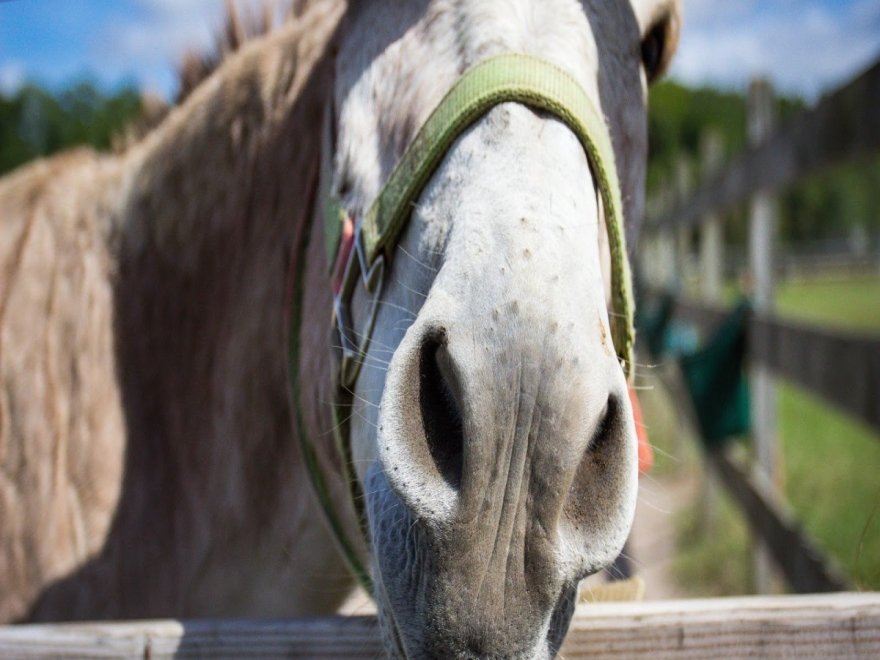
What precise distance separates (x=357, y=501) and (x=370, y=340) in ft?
1.09

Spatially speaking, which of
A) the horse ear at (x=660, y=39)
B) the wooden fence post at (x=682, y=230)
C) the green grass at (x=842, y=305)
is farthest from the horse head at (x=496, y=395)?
the green grass at (x=842, y=305)

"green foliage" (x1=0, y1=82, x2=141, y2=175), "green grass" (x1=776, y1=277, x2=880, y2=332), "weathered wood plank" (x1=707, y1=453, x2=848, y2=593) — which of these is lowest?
"green grass" (x1=776, y1=277, x2=880, y2=332)

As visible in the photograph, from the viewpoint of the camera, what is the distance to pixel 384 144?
129 cm

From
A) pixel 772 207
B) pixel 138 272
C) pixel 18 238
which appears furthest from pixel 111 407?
pixel 772 207

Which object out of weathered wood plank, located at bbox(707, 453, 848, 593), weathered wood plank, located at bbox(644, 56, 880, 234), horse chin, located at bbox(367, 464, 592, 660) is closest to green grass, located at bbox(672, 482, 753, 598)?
weathered wood plank, located at bbox(707, 453, 848, 593)

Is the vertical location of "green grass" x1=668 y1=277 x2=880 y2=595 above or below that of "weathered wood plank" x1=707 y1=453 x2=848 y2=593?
below

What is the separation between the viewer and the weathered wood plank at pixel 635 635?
1.13 meters

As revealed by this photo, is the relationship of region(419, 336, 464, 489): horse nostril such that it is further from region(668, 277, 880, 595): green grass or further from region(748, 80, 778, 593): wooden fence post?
region(748, 80, 778, 593): wooden fence post

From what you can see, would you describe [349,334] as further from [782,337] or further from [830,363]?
[782,337]

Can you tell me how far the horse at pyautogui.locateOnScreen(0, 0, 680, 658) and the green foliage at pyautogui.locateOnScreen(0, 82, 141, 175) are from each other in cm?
383

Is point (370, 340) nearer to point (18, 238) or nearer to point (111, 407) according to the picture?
point (111, 407)

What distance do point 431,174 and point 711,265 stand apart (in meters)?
6.34

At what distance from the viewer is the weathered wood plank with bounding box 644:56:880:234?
7.05ft

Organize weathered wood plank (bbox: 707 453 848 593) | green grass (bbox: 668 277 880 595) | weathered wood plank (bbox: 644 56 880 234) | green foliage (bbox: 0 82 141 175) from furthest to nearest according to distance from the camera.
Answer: green foliage (bbox: 0 82 141 175) < green grass (bbox: 668 277 880 595) < weathered wood plank (bbox: 707 453 848 593) < weathered wood plank (bbox: 644 56 880 234)
